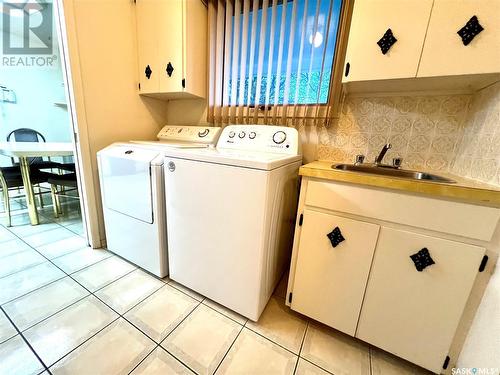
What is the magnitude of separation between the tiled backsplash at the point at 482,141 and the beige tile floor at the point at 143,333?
3.29 ft

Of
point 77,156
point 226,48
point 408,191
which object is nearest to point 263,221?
point 408,191

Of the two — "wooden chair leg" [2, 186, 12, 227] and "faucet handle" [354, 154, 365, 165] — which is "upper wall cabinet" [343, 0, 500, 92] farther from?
"wooden chair leg" [2, 186, 12, 227]

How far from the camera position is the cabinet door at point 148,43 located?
1.64 metres

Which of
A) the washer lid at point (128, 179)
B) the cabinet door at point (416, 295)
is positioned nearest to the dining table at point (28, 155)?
the washer lid at point (128, 179)

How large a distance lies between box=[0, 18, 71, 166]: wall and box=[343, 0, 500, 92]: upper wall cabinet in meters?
3.95

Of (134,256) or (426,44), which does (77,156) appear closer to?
(134,256)

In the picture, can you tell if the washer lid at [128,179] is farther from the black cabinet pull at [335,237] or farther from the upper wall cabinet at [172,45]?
the black cabinet pull at [335,237]

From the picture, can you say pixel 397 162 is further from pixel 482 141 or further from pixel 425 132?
pixel 482 141

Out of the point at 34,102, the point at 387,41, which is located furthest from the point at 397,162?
the point at 34,102

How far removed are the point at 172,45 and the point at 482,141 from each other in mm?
2073

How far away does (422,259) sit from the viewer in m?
0.83

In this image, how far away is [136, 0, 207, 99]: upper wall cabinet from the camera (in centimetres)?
154

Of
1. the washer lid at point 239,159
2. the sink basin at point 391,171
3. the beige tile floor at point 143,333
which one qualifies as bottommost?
the beige tile floor at point 143,333

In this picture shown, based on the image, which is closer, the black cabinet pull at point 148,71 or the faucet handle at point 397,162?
the faucet handle at point 397,162
